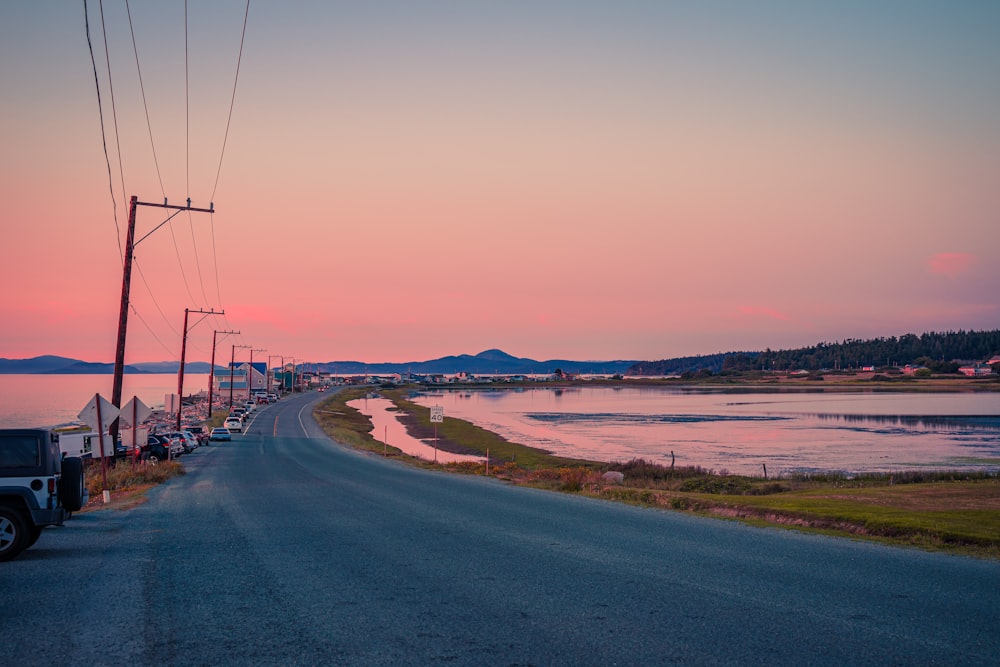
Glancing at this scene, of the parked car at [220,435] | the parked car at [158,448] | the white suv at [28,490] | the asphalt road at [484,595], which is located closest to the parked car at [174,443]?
the parked car at [158,448]

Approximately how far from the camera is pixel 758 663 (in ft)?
22.3

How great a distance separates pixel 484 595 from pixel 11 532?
7.66 meters

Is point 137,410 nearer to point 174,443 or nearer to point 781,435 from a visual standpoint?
point 174,443

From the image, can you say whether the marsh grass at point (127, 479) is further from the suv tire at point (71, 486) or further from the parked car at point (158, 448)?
the parked car at point (158, 448)

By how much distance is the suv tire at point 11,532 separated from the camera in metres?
12.0

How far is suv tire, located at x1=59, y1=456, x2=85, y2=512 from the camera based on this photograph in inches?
500

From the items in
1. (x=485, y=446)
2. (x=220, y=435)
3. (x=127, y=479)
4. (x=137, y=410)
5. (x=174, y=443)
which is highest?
(x=137, y=410)

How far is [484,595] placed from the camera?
945cm

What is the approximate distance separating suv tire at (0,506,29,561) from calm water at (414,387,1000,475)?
40.2 metres

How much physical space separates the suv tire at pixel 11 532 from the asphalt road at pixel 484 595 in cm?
21

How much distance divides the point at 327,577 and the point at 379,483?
16.4 metres

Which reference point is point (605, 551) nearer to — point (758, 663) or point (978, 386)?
point (758, 663)

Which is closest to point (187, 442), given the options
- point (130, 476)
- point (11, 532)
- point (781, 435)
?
point (130, 476)

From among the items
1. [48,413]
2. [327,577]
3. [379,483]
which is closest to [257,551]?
[327,577]
